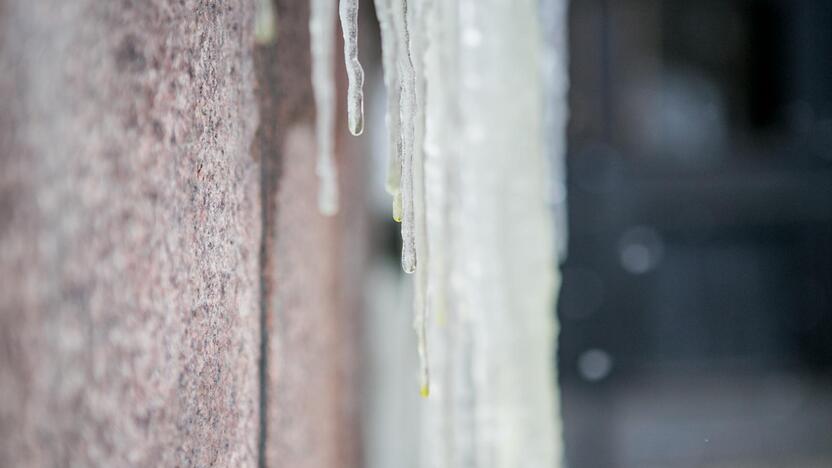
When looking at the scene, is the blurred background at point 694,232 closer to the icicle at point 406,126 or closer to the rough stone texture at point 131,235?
the icicle at point 406,126

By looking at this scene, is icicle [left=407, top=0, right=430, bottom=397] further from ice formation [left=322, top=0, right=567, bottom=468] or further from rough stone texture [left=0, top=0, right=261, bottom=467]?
rough stone texture [left=0, top=0, right=261, bottom=467]

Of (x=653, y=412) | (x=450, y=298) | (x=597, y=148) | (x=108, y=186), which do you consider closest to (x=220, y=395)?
(x=108, y=186)

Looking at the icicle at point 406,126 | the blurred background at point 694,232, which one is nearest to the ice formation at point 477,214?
the icicle at point 406,126

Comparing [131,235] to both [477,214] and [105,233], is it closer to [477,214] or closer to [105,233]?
[105,233]

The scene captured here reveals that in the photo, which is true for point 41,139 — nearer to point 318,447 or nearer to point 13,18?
point 13,18

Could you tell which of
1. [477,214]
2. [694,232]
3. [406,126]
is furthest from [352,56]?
[694,232]

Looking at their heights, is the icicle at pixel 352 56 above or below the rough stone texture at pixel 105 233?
above
